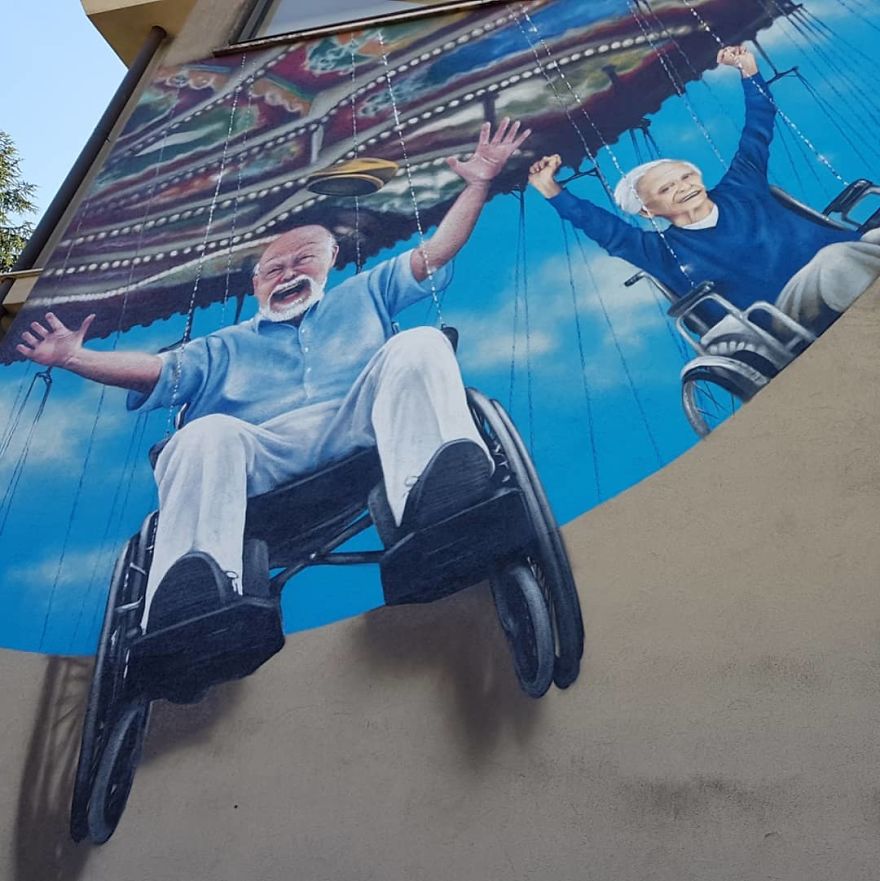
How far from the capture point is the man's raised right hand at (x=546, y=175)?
14.2 feet

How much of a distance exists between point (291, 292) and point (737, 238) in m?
1.72

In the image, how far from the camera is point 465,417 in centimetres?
360

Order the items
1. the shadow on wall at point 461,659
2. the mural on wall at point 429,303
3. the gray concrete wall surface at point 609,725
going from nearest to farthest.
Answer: the gray concrete wall surface at point 609,725 < the shadow on wall at point 461,659 < the mural on wall at point 429,303

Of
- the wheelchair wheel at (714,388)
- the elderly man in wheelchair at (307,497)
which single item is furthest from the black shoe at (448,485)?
the wheelchair wheel at (714,388)

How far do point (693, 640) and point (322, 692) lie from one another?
3.46 ft

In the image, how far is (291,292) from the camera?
4352 millimetres

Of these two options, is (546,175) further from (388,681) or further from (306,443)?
(388,681)

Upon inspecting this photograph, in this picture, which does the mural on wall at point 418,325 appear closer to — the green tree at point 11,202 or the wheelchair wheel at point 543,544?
the wheelchair wheel at point 543,544

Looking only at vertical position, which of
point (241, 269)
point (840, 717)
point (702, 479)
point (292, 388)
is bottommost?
point (840, 717)

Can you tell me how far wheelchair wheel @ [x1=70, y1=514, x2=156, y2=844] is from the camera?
3133mm

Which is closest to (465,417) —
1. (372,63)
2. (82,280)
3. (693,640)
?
(693,640)

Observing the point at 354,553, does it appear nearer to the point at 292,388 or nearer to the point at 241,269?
the point at 292,388

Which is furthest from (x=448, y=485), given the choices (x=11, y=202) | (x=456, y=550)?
(x=11, y=202)

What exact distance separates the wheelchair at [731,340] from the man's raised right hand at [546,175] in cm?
74
